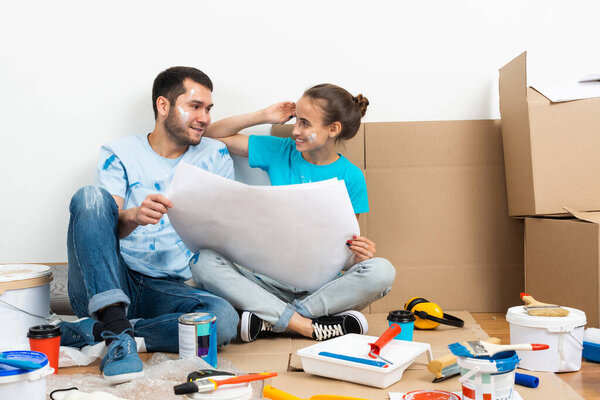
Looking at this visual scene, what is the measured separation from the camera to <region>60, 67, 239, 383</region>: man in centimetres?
130

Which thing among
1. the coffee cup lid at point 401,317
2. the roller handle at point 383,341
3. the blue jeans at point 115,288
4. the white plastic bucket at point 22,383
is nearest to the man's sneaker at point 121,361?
the blue jeans at point 115,288

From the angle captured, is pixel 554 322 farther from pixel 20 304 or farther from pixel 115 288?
pixel 20 304

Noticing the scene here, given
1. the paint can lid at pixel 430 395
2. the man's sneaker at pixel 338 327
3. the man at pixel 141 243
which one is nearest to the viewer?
the paint can lid at pixel 430 395

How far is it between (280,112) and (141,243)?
59 centimetres

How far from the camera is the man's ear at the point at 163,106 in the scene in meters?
1.77

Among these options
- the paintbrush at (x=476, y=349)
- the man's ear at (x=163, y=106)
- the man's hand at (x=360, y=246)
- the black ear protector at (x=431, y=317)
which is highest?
the man's ear at (x=163, y=106)

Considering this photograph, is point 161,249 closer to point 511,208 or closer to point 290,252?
point 290,252

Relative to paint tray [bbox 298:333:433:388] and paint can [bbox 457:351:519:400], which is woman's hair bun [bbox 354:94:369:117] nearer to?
paint tray [bbox 298:333:433:388]

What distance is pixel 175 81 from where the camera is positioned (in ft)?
5.76

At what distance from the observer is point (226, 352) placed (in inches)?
57.1

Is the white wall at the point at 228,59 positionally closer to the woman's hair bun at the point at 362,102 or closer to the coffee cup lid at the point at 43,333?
the woman's hair bun at the point at 362,102

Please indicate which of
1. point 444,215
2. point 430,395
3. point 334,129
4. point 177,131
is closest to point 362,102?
point 334,129

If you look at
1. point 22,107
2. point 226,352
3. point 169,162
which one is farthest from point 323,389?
point 22,107

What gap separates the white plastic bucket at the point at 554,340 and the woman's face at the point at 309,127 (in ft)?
2.55
